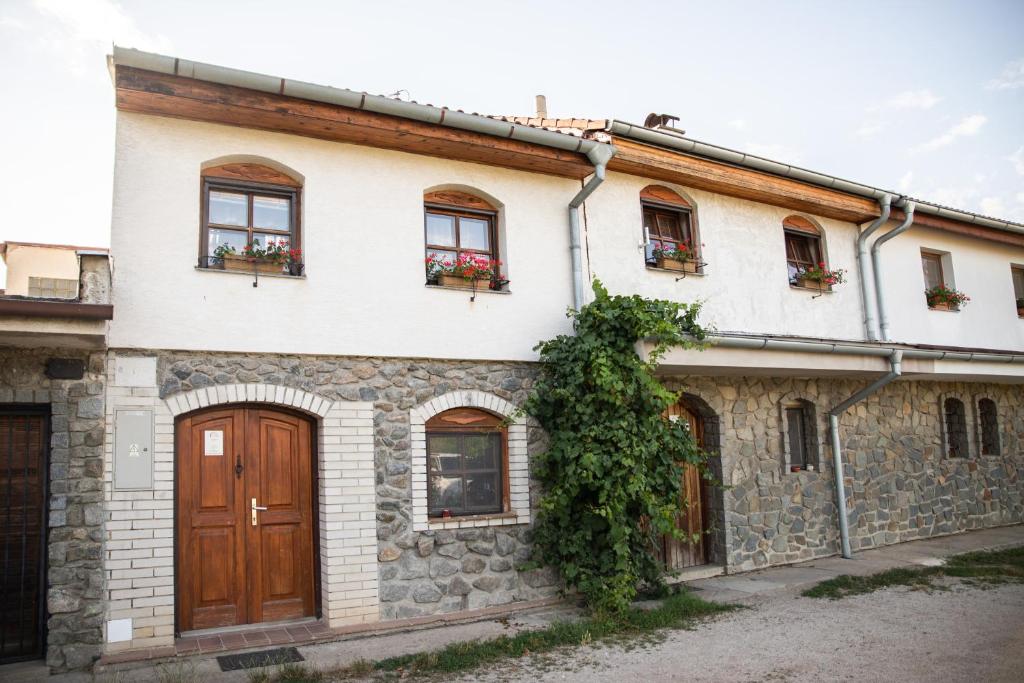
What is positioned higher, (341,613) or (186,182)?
(186,182)

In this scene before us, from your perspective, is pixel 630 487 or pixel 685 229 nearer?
pixel 630 487

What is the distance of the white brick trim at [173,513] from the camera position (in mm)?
6367

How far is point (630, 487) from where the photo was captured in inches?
296

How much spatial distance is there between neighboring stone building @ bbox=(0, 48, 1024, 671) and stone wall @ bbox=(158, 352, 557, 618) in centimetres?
2

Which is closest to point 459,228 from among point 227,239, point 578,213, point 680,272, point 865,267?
point 578,213

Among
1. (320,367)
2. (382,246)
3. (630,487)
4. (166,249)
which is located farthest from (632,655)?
(166,249)

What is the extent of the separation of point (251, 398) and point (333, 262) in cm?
148

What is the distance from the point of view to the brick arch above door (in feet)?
22.2

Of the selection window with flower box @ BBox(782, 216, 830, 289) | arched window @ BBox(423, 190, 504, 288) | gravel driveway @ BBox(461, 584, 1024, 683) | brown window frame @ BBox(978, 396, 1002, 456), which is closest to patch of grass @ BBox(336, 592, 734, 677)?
gravel driveway @ BBox(461, 584, 1024, 683)

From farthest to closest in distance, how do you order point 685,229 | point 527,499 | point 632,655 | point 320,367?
point 685,229
point 527,499
point 320,367
point 632,655

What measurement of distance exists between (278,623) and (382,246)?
3.63 meters

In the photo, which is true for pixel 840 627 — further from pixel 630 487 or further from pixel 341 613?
pixel 341 613

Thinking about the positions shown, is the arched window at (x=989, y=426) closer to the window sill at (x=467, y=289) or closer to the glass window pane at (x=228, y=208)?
the window sill at (x=467, y=289)

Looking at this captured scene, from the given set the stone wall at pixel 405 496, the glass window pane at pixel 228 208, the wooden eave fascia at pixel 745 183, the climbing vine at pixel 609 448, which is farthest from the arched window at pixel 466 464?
the wooden eave fascia at pixel 745 183
